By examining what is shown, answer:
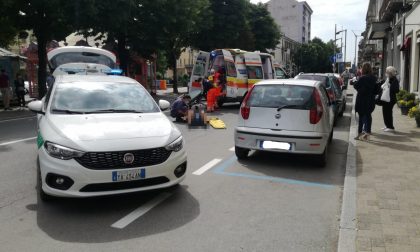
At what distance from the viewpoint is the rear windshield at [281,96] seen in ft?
25.3

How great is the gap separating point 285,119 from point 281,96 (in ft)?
1.56

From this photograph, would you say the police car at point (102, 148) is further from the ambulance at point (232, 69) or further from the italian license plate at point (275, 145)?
the ambulance at point (232, 69)

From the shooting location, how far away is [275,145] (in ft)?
25.2

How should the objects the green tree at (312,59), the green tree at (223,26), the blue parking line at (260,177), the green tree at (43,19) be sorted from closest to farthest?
the blue parking line at (260,177)
the green tree at (43,19)
the green tree at (223,26)
the green tree at (312,59)

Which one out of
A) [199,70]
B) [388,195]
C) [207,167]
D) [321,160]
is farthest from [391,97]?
[199,70]

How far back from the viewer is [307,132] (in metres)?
7.54

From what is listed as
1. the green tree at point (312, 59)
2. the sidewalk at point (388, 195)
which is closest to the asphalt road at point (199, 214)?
the sidewalk at point (388, 195)

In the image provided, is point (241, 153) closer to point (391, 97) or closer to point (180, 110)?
point (391, 97)

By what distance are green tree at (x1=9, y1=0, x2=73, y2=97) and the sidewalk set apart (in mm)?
15089

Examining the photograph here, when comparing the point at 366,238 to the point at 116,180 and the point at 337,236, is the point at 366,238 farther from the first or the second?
the point at 116,180

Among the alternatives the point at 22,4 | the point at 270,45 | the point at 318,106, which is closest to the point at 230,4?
the point at 270,45

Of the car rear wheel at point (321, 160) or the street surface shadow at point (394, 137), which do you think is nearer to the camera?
the car rear wheel at point (321, 160)

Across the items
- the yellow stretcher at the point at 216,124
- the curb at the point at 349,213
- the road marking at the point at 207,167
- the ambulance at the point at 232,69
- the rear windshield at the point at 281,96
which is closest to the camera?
the curb at the point at 349,213

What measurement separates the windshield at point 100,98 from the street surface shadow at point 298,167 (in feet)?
7.50
